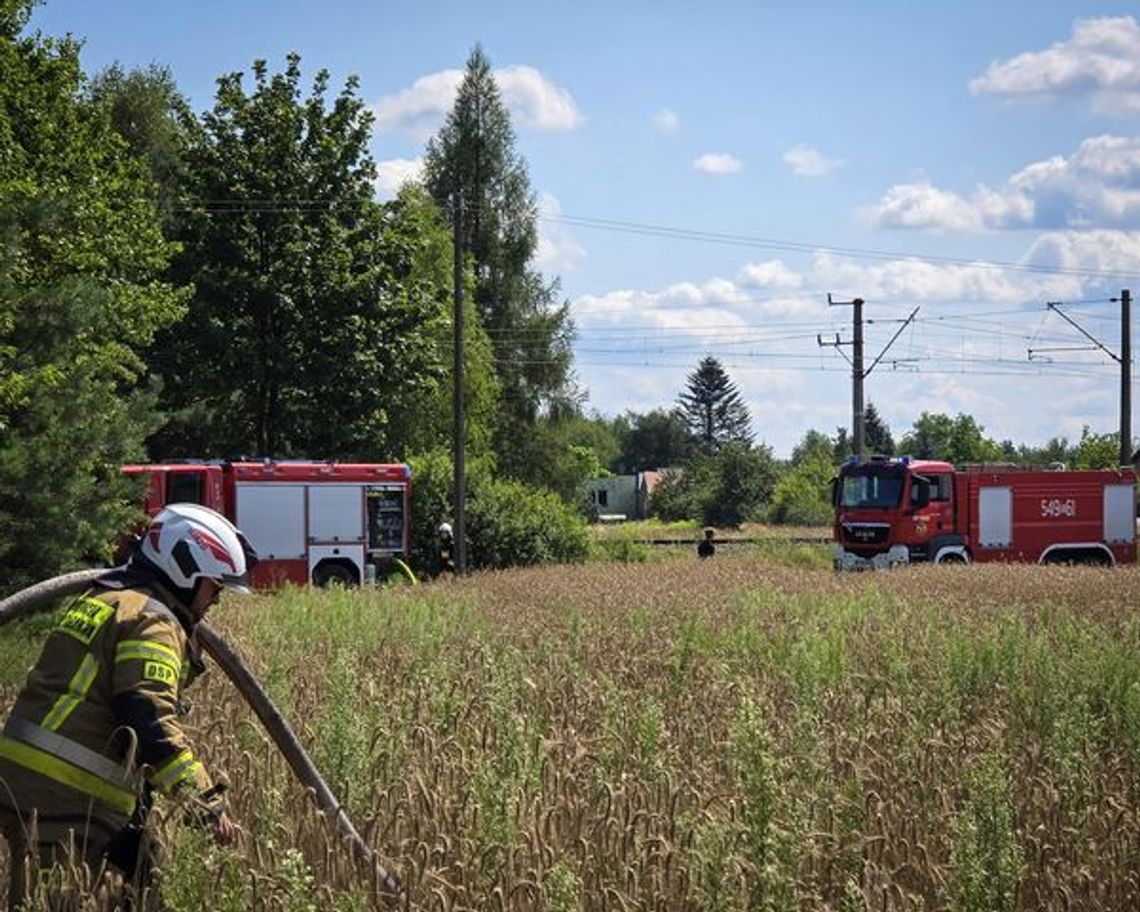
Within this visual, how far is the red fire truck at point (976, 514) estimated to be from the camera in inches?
1355

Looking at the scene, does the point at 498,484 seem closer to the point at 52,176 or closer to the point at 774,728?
the point at 52,176

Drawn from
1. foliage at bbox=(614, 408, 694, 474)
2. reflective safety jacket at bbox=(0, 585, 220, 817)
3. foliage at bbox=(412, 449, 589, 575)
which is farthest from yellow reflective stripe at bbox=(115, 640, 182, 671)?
foliage at bbox=(614, 408, 694, 474)

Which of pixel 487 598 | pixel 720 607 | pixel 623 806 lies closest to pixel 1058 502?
pixel 487 598

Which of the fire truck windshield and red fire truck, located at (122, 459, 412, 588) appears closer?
red fire truck, located at (122, 459, 412, 588)

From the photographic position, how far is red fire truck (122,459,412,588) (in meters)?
31.1

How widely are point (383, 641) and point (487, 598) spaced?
7.54 m

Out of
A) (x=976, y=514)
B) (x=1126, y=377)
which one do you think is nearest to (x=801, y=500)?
(x=1126, y=377)

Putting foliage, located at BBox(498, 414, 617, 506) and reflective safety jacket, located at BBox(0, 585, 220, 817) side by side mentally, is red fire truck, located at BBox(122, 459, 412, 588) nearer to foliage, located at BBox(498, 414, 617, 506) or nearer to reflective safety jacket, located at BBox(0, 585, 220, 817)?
foliage, located at BBox(498, 414, 617, 506)

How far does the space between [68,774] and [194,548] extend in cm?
78

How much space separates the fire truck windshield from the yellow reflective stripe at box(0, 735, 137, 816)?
30020mm

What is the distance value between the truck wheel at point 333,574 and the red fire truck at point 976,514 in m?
9.96

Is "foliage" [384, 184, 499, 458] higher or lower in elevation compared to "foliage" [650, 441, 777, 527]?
higher

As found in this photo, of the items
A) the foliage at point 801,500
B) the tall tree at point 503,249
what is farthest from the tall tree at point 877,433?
the tall tree at point 503,249

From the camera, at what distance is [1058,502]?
3709cm
